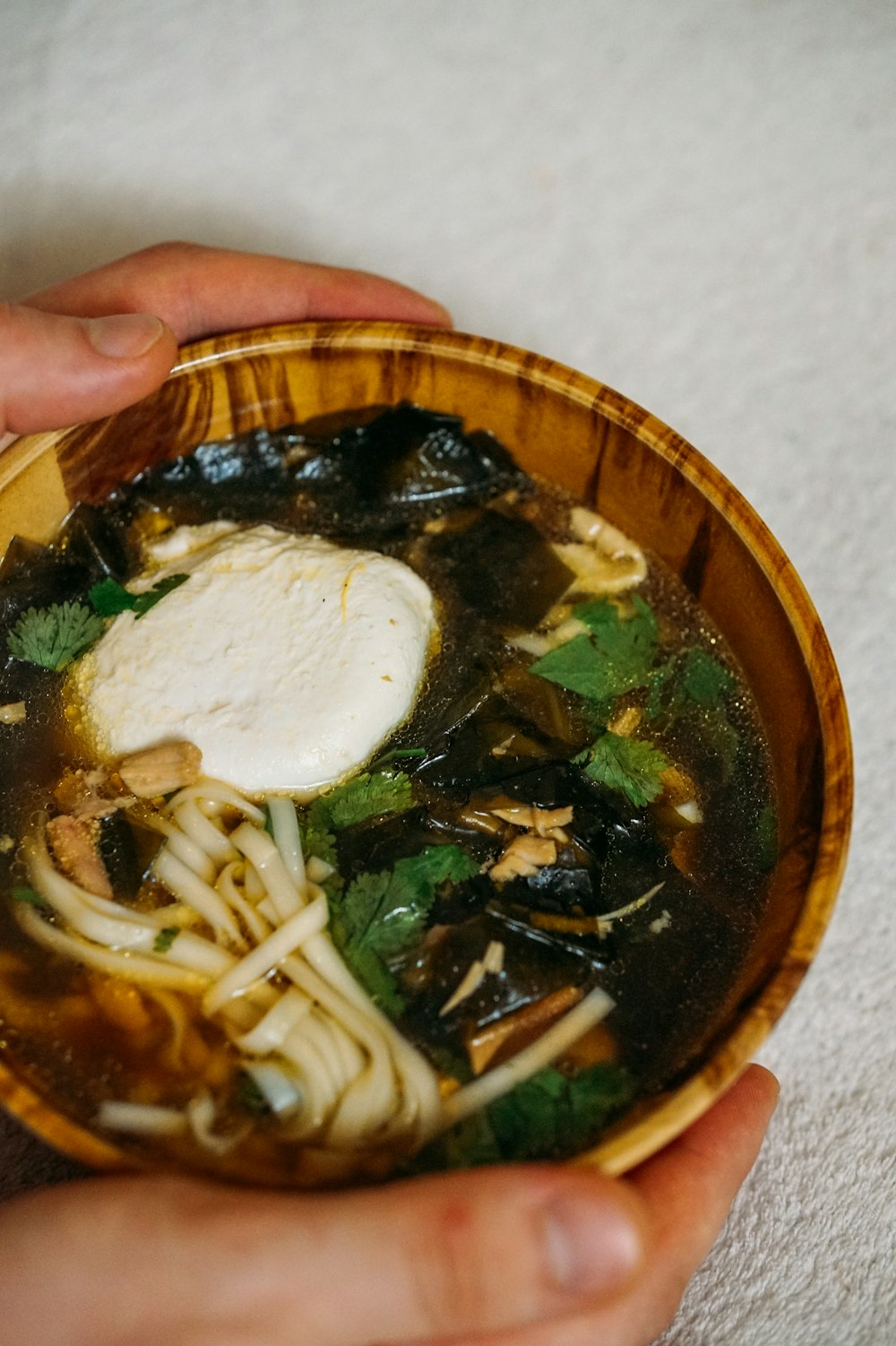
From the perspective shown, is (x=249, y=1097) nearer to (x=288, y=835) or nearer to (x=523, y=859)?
(x=288, y=835)

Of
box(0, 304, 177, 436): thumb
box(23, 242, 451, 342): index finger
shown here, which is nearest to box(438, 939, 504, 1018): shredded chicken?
box(0, 304, 177, 436): thumb

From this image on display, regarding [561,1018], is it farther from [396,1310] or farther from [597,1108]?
[396,1310]

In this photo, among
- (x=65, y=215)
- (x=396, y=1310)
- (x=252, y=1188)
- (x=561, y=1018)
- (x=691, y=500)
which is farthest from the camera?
(x=65, y=215)

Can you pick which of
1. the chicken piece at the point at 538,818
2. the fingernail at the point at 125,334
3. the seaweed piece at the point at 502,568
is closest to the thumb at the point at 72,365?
the fingernail at the point at 125,334

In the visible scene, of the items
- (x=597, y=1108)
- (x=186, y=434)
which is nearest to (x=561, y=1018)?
(x=597, y=1108)

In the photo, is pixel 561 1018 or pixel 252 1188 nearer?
pixel 252 1188
